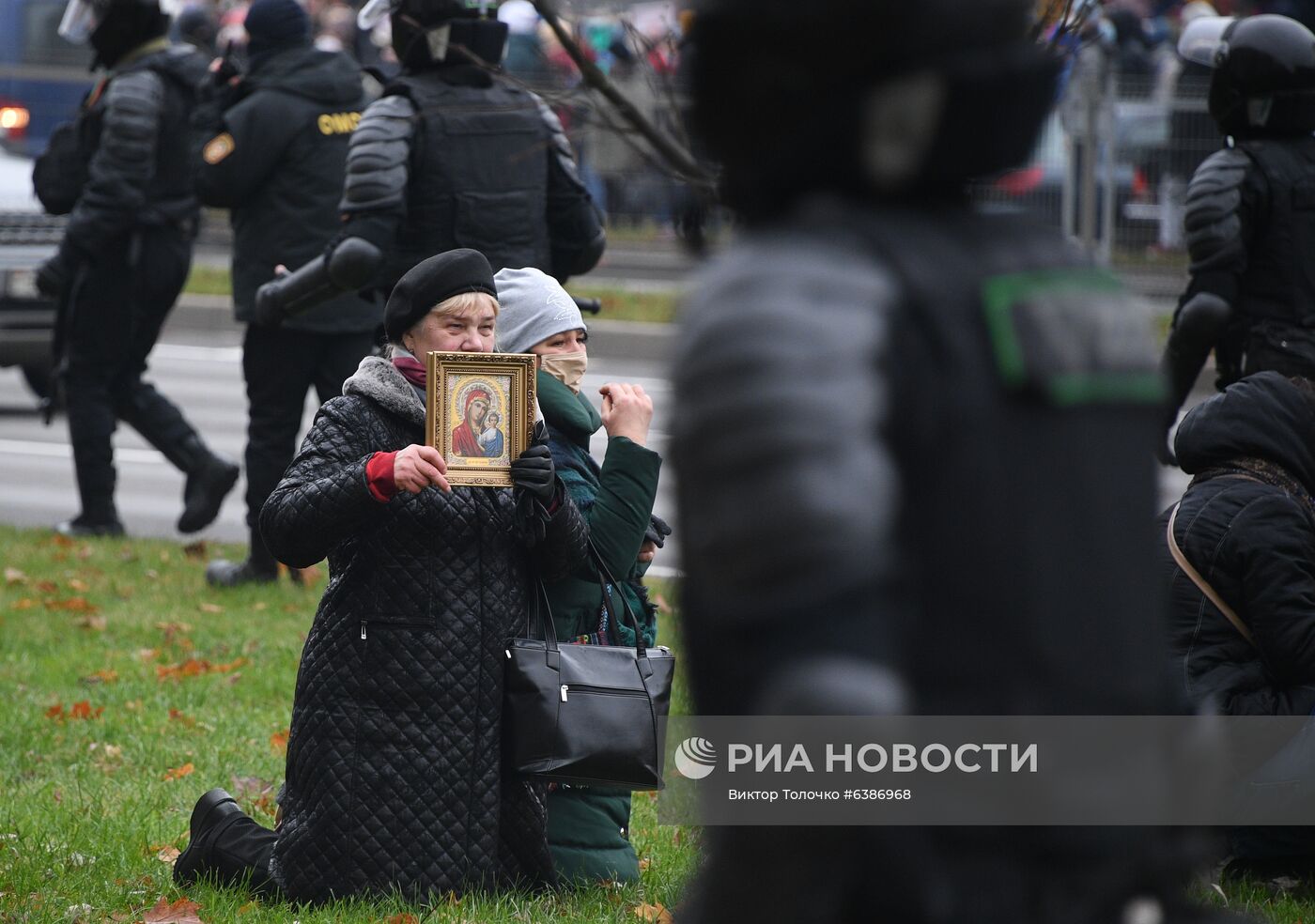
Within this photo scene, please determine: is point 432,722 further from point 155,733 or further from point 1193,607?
point 155,733

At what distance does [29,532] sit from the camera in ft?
31.0

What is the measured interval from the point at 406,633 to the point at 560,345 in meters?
0.85

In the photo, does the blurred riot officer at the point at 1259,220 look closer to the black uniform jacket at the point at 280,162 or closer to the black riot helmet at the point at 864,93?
the black uniform jacket at the point at 280,162

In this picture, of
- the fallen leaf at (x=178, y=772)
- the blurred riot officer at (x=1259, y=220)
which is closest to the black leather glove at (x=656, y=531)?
the fallen leaf at (x=178, y=772)

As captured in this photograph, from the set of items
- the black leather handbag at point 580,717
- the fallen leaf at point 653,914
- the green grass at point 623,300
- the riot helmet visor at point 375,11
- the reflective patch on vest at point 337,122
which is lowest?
the green grass at point 623,300

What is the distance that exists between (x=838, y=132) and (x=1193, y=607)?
9.58ft

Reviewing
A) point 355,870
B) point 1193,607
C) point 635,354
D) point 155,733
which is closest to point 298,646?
point 155,733

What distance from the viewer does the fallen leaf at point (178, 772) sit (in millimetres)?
5441

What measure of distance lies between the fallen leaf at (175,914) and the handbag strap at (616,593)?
1.12 m

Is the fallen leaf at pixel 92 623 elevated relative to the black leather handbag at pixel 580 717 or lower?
lower

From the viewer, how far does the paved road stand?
33.9 feet

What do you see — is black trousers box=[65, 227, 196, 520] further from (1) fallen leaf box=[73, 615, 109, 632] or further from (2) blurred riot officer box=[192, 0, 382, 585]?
(1) fallen leaf box=[73, 615, 109, 632]

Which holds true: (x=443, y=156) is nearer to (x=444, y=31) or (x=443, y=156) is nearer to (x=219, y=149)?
(x=444, y=31)

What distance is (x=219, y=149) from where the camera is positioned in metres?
7.75
